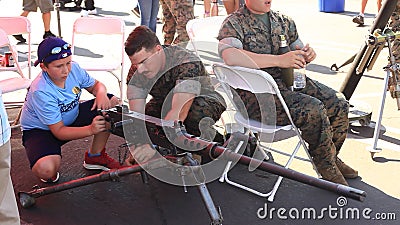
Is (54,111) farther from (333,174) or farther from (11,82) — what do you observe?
(333,174)

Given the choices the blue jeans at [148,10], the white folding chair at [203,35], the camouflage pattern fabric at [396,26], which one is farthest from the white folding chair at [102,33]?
the camouflage pattern fabric at [396,26]

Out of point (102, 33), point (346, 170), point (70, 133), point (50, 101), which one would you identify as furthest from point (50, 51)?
point (346, 170)

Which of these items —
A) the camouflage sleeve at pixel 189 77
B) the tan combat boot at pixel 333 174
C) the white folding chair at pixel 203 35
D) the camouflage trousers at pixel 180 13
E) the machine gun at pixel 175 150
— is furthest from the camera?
the camouflage trousers at pixel 180 13

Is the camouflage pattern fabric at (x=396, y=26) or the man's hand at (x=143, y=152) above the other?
→ the camouflage pattern fabric at (x=396, y=26)

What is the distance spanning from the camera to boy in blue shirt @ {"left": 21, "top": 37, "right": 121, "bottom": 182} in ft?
12.1

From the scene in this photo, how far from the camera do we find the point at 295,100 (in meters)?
3.74

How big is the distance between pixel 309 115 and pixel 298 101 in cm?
12

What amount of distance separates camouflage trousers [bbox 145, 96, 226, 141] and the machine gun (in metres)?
0.27

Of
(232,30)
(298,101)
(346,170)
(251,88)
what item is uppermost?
(232,30)

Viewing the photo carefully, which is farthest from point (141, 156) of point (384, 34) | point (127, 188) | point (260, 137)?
point (384, 34)

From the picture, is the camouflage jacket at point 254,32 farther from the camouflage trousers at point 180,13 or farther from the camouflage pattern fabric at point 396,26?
the camouflage trousers at point 180,13

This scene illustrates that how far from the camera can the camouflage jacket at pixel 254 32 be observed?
3822 mm

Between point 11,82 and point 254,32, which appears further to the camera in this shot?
point 11,82

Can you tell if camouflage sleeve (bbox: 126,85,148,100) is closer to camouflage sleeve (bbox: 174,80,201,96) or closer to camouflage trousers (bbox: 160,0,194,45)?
camouflage sleeve (bbox: 174,80,201,96)
